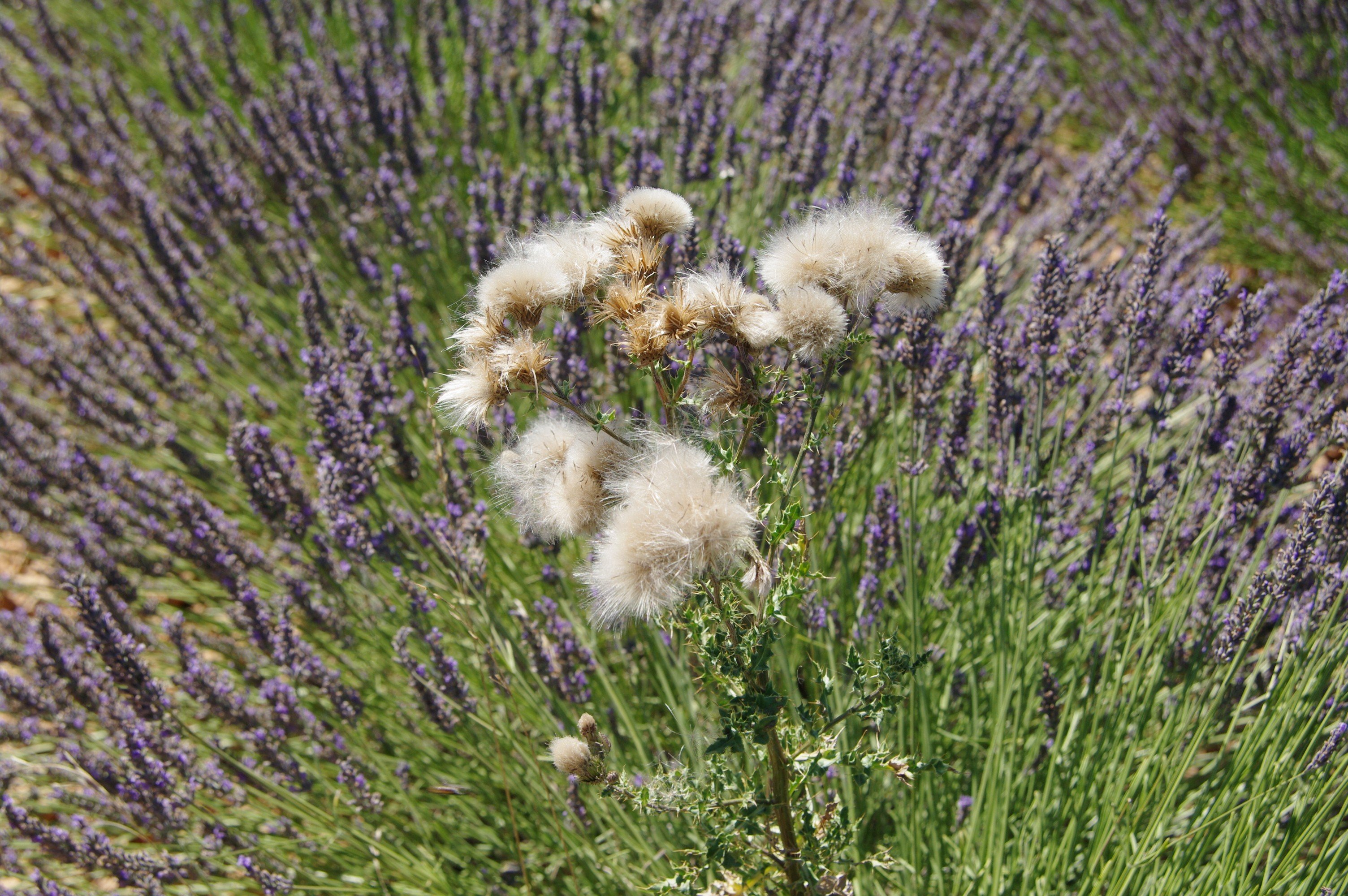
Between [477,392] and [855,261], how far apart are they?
0.66 meters

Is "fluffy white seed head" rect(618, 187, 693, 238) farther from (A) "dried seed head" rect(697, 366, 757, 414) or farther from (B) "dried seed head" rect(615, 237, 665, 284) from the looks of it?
(A) "dried seed head" rect(697, 366, 757, 414)

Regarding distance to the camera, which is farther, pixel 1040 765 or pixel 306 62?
pixel 306 62

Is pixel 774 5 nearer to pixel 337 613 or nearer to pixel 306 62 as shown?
pixel 306 62

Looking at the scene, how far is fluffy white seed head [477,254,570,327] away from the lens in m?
1.34

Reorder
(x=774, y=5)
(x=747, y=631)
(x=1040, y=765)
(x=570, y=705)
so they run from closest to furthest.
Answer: (x=747, y=631), (x=1040, y=765), (x=570, y=705), (x=774, y=5)

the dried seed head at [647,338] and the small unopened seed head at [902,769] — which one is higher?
the dried seed head at [647,338]

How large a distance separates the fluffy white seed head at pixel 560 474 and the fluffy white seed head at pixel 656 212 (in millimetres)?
373

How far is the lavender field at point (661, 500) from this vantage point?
4.56 feet

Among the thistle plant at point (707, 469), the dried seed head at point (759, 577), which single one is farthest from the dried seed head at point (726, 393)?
the dried seed head at point (759, 577)

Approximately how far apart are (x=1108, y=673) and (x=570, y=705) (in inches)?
60.5

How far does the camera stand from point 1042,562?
2.61 metres

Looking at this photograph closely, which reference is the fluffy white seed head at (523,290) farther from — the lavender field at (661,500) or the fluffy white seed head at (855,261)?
the fluffy white seed head at (855,261)

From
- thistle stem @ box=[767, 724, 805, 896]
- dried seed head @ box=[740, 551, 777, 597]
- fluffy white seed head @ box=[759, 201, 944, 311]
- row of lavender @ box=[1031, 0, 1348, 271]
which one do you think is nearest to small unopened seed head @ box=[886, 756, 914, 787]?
thistle stem @ box=[767, 724, 805, 896]

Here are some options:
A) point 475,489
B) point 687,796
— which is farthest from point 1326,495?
point 475,489
